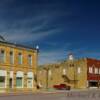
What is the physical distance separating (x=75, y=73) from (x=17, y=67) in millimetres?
34167

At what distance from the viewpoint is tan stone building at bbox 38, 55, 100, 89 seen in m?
82.7

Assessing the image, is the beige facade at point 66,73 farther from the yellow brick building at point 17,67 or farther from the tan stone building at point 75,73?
the yellow brick building at point 17,67

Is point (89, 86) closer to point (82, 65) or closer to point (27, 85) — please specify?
point (82, 65)

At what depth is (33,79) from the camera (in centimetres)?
5912

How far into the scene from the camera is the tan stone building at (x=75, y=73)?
271 ft

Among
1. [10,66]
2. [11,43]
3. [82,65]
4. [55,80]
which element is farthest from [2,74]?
[55,80]

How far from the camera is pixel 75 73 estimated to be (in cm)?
8644

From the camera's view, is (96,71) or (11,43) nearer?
(11,43)

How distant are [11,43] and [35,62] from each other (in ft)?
25.2

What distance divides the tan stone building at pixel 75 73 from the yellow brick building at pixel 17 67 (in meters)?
26.9

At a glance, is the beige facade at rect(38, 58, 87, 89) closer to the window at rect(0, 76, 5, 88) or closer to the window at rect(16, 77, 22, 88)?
the window at rect(16, 77, 22, 88)

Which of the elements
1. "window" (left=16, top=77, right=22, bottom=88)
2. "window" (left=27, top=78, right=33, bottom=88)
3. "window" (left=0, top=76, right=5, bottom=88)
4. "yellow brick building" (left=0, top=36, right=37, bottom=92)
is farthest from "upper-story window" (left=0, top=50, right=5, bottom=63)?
"window" (left=27, top=78, right=33, bottom=88)

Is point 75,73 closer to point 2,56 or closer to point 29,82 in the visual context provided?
point 29,82

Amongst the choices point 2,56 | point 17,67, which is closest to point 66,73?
point 17,67
